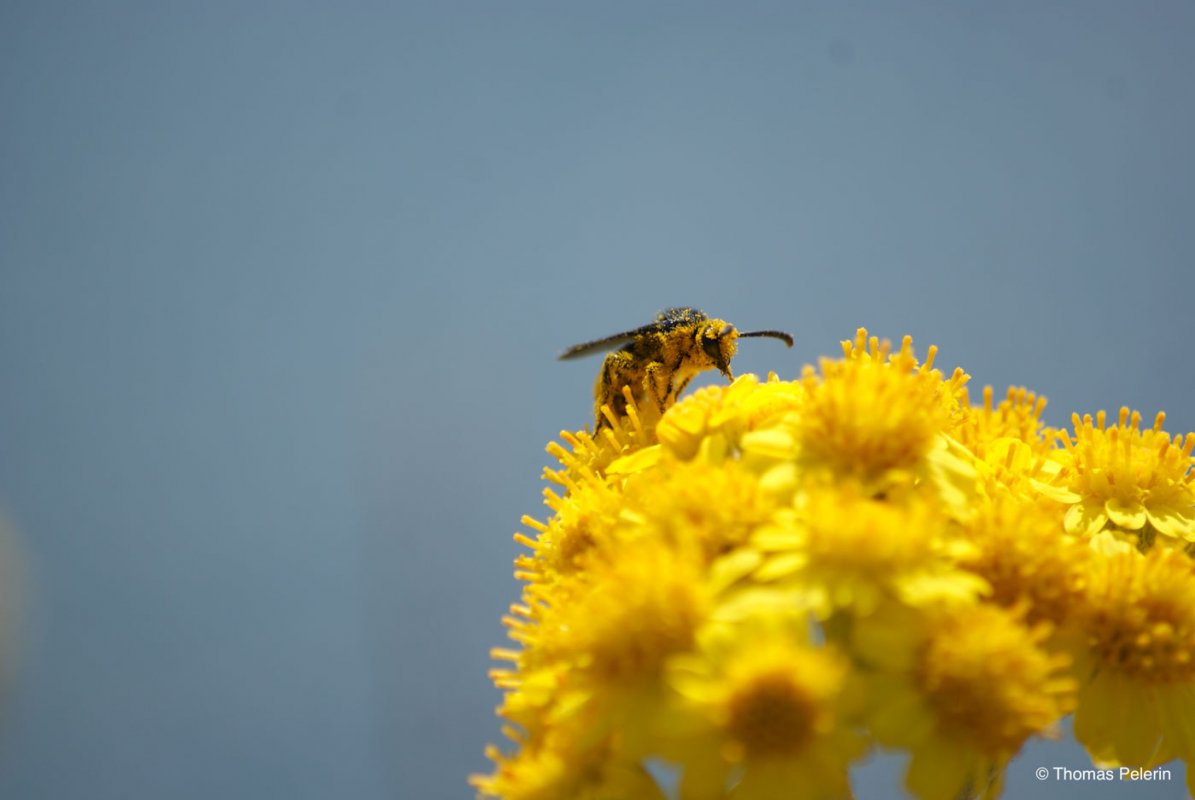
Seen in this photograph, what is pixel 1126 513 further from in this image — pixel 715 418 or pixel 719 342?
pixel 719 342

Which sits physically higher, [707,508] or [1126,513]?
[1126,513]

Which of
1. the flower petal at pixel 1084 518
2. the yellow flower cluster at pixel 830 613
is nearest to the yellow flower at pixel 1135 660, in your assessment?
the yellow flower cluster at pixel 830 613

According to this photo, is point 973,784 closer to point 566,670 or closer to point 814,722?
point 814,722

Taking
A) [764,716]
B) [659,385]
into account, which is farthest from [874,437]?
[659,385]

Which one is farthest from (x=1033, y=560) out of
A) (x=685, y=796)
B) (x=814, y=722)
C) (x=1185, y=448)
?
(x=1185, y=448)

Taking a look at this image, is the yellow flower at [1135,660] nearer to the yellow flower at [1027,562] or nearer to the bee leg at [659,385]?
the yellow flower at [1027,562]

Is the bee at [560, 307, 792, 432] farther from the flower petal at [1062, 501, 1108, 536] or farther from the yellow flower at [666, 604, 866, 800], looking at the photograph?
the yellow flower at [666, 604, 866, 800]

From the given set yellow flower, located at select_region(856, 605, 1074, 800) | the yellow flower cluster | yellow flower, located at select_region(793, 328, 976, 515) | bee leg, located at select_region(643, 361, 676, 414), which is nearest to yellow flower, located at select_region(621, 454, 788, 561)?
the yellow flower cluster

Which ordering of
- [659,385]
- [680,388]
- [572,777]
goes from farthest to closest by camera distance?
[680,388]
[659,385]
[572,777]
